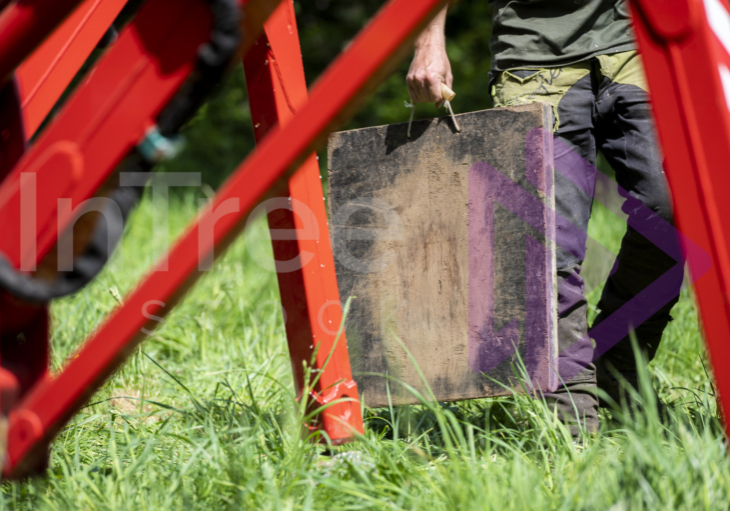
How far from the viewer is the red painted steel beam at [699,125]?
0.82m

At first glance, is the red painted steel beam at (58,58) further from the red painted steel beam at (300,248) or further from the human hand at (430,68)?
the human hand at (430,68)

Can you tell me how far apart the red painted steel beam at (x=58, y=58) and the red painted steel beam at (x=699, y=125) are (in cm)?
110

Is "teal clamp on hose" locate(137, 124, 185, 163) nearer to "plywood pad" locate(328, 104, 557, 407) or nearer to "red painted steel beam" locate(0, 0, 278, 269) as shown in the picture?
"red painted steel beam" locate(0, 0, 278, 269)

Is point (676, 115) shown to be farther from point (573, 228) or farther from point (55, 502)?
point (55, 502)

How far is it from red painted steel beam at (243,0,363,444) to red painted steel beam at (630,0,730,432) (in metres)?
0.75

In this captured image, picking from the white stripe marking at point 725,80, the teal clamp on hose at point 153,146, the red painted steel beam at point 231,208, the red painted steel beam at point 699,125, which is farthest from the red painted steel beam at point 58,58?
the white stripe marking at point 725,80

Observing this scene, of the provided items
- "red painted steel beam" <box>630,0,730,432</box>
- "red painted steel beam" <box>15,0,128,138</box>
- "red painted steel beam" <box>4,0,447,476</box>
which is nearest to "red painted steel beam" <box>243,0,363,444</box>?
"red painted steel beam" <box>15,0,128,138</box>

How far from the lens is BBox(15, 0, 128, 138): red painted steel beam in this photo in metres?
1.30

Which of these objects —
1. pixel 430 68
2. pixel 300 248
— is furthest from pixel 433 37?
pixel 300 248

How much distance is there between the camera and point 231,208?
0.87m

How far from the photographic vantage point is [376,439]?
1.42 m

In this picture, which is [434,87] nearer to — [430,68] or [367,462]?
[430,68]

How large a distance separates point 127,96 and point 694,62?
0.83m

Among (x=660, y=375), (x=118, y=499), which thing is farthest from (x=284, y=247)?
(x=660, y=375)
